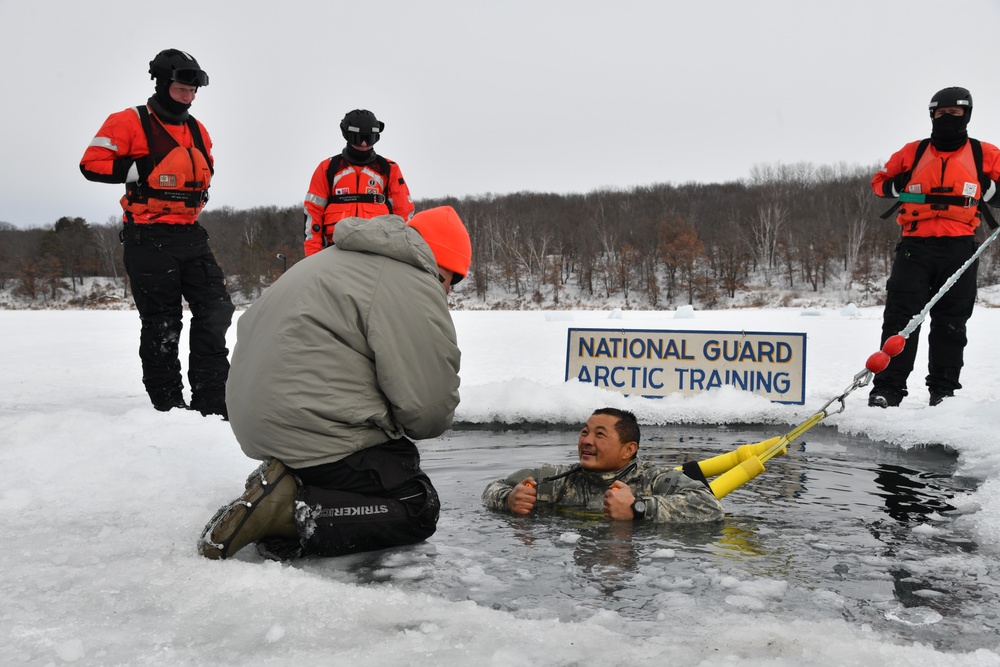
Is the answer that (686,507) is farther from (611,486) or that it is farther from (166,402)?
(166,402)

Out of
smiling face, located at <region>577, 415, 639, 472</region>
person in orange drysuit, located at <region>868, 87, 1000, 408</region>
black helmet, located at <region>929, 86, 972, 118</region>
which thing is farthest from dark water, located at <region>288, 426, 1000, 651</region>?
black helmet, located at <region>929, 86, 972, 118</region>

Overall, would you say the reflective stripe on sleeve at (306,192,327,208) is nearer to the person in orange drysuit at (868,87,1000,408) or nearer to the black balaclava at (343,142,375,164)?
the black balaclava at (343,142,375,164)

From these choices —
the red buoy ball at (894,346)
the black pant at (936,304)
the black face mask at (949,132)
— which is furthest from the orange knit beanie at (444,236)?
the black face mask at (949,132)

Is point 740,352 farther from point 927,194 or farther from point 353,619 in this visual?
point 353,619

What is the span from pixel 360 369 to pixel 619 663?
1494mm

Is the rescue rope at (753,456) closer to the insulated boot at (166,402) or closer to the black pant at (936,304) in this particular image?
the black pant at (936,304)

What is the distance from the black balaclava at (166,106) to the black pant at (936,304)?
5703mm

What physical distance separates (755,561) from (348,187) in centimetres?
514

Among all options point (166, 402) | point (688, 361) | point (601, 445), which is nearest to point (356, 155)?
point (166, 402)

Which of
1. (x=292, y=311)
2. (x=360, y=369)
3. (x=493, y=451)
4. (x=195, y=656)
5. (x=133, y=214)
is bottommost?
(x=493, y=451)

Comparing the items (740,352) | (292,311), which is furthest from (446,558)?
(740,352)

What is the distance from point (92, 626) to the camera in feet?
7.86

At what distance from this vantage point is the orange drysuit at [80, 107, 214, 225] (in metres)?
5.66

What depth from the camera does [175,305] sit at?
6270mm
